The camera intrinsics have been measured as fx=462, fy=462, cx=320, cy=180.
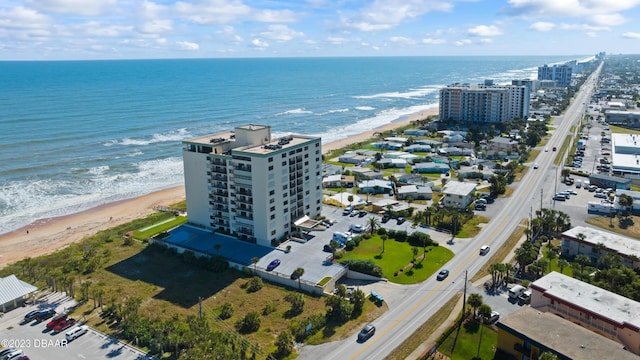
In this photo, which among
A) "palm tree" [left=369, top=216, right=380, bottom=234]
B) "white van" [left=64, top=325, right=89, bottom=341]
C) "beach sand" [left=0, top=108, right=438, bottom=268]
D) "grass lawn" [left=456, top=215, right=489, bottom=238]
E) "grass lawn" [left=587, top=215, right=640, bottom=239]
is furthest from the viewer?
"beach sand" [left=0, top=108, right=438, bottom=268]

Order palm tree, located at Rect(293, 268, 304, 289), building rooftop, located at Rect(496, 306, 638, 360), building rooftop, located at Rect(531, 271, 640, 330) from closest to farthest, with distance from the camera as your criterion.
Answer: building rooftop, located at Rect(496, 306, 638, 360), building rooftop, located at Rect(531, 271, 640, 330), palm tree, located at Rect(293, 268, 304, 289)

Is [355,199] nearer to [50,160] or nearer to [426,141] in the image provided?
[426,141]

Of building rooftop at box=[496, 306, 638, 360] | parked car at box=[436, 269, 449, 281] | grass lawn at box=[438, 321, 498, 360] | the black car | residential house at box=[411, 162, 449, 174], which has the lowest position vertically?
grass lawn at box=[438, 321, 498, 360]

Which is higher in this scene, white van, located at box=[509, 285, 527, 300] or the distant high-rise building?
the distant high-rise building

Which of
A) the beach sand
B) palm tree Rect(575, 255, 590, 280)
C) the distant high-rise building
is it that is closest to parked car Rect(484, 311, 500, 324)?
palm tree Rect(575, 255, 590, 280)

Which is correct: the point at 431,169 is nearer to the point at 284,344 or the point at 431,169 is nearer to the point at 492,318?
the point at 492,318

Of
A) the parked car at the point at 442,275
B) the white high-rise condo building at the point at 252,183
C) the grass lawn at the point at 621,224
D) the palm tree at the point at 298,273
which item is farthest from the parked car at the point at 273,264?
the grass lawn at the point at 621,224

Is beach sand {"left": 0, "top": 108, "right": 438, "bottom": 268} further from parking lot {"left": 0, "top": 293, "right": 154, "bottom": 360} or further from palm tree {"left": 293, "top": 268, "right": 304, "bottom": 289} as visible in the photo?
palm tree {"left": 293, "top": 268, "right": 304, "bottom": 289}
